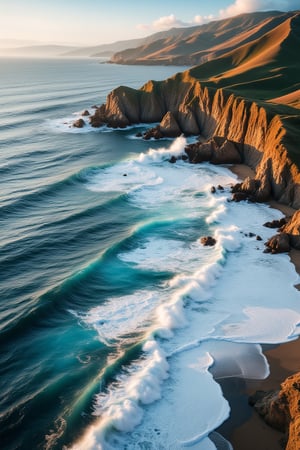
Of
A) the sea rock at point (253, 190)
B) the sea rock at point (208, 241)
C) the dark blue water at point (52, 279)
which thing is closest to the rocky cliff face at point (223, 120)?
the sea rock at point (253, 190)

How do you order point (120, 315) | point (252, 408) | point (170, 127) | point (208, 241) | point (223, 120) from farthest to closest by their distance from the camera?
1. point (170, 127)
2. point (223, 120)
3. point (208, 241)
4. point (120, 315)
5. point (252, 408)

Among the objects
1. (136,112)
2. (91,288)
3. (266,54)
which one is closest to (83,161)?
(136,112)

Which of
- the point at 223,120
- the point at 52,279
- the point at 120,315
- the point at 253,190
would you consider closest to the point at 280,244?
the point at 253,190

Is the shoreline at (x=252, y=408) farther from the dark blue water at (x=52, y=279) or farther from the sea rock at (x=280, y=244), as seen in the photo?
the sea rock at (x=280, y=244)

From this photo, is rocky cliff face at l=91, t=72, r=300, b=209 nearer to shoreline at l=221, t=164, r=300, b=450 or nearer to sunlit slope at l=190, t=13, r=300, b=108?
sunlit slope at l=190, t=13, r=300, b=108

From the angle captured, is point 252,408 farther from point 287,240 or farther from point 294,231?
point 294,231

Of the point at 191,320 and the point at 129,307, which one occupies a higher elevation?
the point at 129,307

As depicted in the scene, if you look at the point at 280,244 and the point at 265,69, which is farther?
the point at 265,69

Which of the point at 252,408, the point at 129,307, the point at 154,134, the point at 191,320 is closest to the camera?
the point at 252,408

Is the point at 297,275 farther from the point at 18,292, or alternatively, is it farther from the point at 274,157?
the point at 18,292
